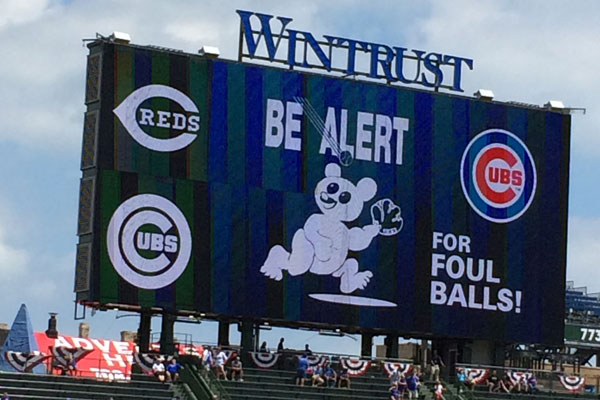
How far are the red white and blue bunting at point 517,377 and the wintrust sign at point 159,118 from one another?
10.9 meters

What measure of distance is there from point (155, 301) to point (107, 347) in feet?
50.2

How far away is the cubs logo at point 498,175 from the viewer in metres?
49.6

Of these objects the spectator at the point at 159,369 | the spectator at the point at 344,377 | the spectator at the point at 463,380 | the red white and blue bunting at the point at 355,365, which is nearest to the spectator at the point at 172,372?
the spectator at the point at 159,369

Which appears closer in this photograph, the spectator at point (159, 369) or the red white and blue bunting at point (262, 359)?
the spectator at point (159, 369)

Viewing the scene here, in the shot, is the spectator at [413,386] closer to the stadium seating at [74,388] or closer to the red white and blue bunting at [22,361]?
the stadium seating at [74,388]

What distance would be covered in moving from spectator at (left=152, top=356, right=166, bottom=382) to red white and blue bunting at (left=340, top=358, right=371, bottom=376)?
5065 millimetres

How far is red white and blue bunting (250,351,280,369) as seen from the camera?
46812 mm

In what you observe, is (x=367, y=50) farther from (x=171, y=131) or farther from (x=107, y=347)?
(x=107, y=347)

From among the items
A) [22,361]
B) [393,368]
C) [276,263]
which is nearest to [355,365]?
[393,368]

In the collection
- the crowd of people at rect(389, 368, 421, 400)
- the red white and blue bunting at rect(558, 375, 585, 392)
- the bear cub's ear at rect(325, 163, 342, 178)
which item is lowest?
the crowd of people at rect(389, 368, 421, 400)

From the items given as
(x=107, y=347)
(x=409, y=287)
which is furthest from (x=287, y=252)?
(x=107, y=347)

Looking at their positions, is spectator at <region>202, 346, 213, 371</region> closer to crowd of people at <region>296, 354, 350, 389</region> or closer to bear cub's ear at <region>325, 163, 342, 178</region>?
crowd of people at <region>296, 354, 350, 389</region>

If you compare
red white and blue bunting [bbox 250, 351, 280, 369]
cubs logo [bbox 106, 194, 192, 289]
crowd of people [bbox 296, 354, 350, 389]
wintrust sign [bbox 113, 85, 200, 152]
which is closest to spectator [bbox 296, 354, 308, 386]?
crowd of people [bbox 296, 354, 350, 389]

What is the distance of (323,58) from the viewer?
48.4 metres
